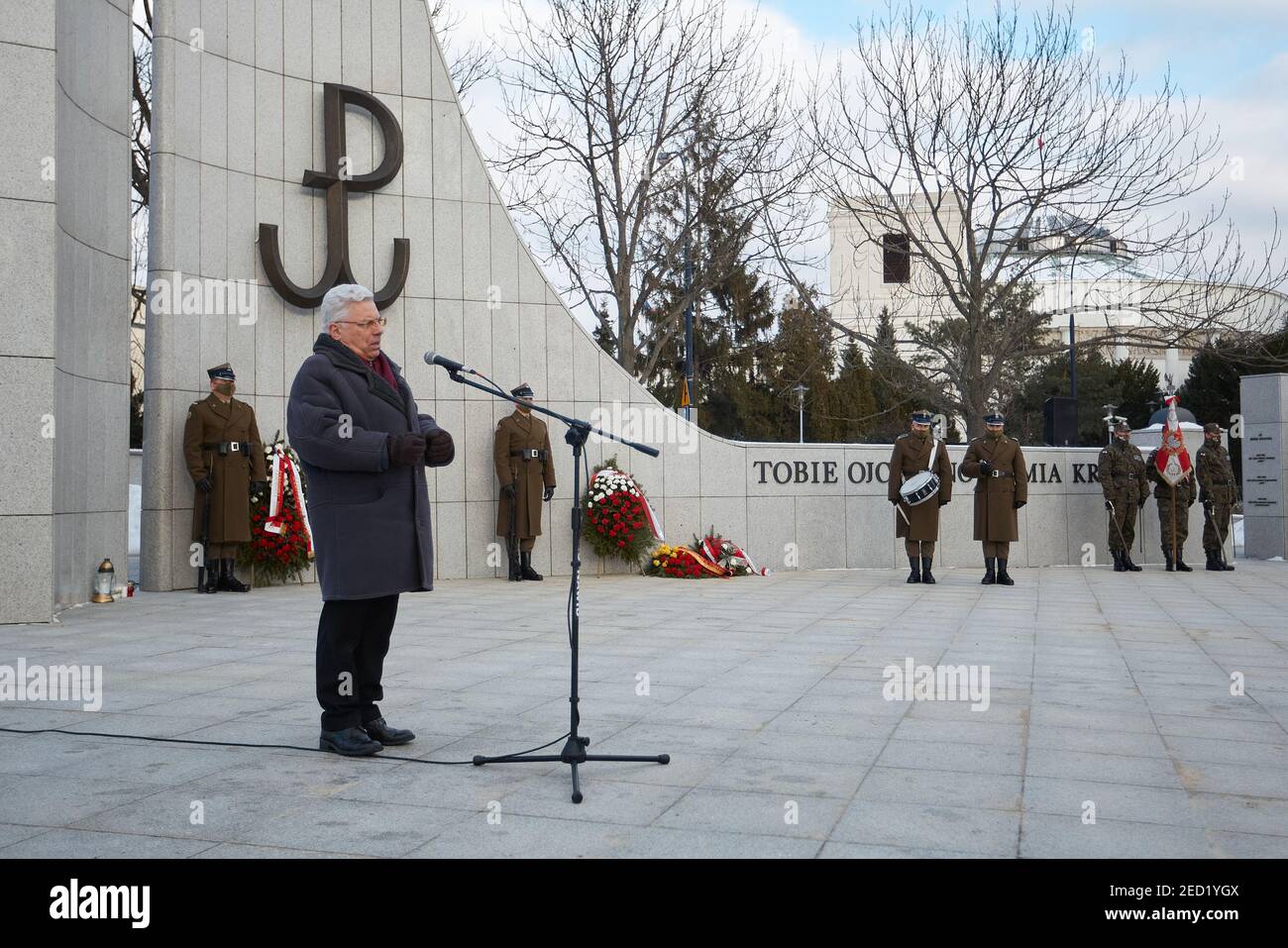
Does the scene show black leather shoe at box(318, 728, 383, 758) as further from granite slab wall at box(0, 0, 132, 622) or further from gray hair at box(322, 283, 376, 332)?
granite slab wall at box(0, 0, 132, 622)

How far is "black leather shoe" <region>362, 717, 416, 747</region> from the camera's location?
5293 mm

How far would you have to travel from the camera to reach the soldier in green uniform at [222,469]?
12.4 meters

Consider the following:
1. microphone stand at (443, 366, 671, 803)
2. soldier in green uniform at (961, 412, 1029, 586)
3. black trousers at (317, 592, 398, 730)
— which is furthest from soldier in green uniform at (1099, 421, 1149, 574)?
black trousers at (317, 592, 398, 730)

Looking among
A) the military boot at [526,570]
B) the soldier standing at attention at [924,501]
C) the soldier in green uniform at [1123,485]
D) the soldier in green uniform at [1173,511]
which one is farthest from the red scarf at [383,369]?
the soldier in green uniform at [1173,511]

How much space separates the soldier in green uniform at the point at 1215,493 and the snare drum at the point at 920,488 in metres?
6.08

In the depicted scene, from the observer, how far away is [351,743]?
511 centimetres

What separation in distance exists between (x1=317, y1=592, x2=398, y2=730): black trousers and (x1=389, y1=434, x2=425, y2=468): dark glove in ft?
2.01

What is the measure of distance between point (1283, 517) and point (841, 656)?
54.9 ft

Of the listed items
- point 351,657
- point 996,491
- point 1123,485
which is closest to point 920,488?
point 996,491

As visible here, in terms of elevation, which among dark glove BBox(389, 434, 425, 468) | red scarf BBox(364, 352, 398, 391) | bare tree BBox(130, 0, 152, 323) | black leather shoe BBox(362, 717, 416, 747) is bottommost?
black leather shoe BBox(362, 717, 416, 747)

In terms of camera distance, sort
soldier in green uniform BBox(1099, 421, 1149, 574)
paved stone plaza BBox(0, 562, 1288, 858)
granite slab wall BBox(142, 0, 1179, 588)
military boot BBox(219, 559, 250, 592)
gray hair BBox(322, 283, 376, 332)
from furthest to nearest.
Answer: soldier in green uniform BBox(1099, 421, 1149, 574)
granite slab wall BBox(142, 0, 1179, 588)
military boot BBox(219, 559, 250, 592)
gray hair BBox(322, 283, 376, 332)
paved stone plaza BBox(0, 562, 1288, 858)

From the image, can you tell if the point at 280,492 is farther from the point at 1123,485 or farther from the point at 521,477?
the point at 1123,485

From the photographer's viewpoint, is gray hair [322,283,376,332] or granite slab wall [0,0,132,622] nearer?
gray hair [322,283,376,332]

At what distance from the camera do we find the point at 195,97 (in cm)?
1327
